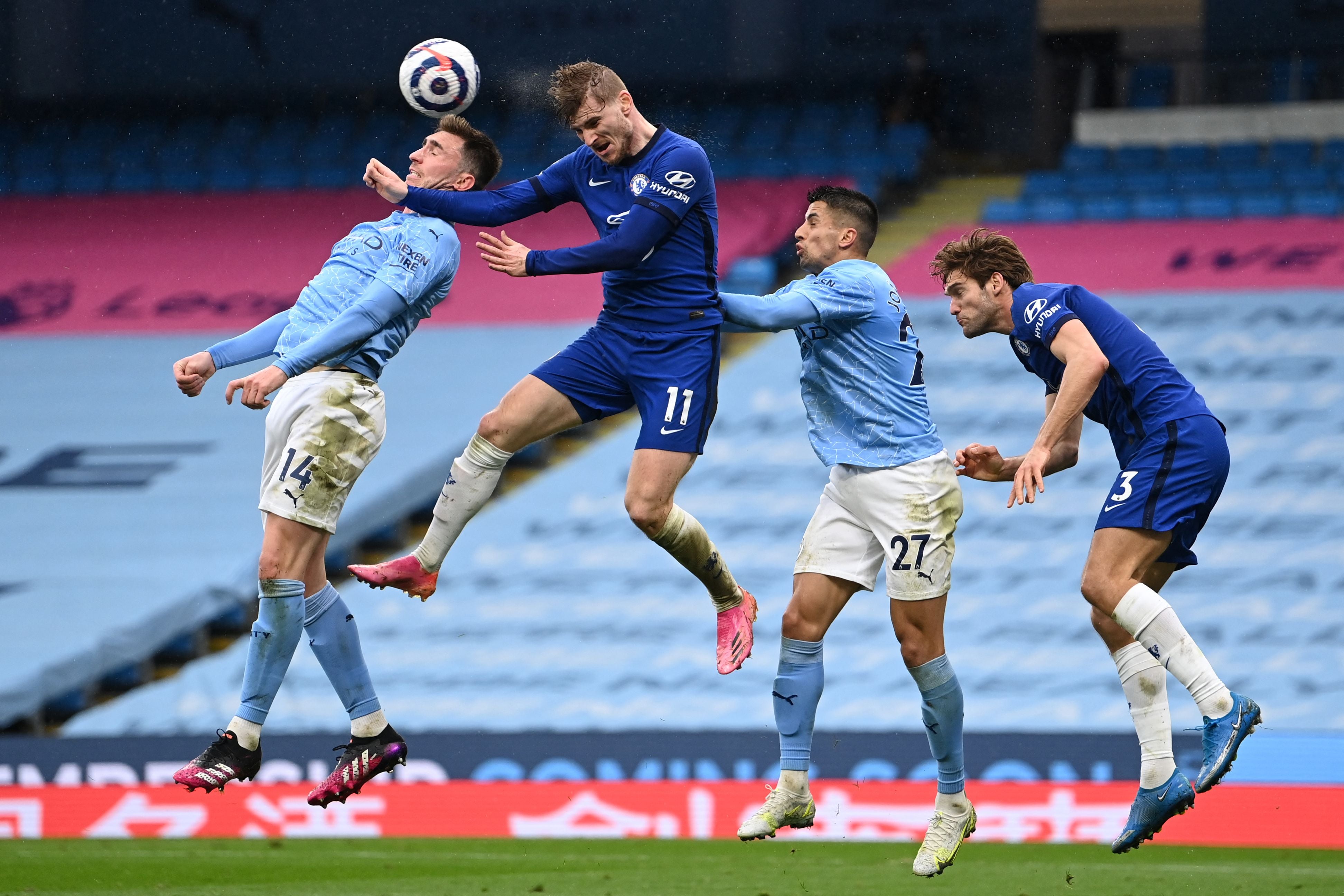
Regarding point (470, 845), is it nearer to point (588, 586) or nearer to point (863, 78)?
point (588, 586)

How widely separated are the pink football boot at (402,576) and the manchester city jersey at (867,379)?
1550 millimetres

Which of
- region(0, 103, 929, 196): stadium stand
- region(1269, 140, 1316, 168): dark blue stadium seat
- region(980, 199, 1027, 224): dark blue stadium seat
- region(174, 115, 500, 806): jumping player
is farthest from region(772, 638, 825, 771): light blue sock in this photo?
region(1269, 140, 1316, 168): dark blue stadium seat

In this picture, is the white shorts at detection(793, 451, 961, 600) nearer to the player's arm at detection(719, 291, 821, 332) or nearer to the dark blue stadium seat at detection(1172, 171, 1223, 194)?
the player's arm at detection(719, 291, 821, 332)

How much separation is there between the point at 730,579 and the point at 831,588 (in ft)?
1.61

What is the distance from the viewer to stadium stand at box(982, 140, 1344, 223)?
46.0ft

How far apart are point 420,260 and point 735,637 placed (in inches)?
72.5

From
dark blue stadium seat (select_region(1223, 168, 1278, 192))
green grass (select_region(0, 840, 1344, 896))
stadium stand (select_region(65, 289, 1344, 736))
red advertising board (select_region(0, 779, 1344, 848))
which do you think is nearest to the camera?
green grass (select_region(0, 840, 1344, 896))

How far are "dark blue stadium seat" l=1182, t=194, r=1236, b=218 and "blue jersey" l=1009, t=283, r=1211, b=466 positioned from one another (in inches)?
348

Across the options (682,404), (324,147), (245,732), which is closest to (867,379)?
(682,404)

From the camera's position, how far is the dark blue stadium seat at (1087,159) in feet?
47.9

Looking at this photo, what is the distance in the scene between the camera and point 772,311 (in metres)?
5.82

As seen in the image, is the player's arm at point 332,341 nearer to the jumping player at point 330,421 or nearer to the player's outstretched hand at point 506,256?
the jumping player at point 330,421

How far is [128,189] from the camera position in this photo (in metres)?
15.9

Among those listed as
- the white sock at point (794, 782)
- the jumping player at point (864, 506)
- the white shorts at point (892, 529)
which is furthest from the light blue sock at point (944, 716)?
the white sock at point (794, 782)
